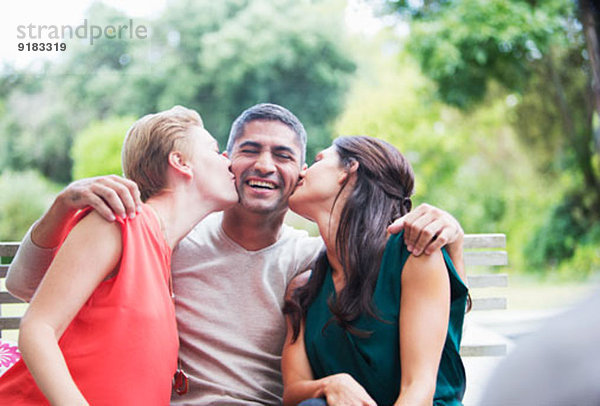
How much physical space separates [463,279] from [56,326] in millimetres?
845

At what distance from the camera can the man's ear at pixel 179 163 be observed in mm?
1369

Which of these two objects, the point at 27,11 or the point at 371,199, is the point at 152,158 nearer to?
the point at 371,199

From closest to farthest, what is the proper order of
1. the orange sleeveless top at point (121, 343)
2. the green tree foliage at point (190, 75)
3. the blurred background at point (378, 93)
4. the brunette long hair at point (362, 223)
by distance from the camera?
the orange sleeveless top at point (121, 343) < the brunette long hair at point (362, 223) < the blurred background at point (378, 93) < the green tree foliage at point (190, 75)

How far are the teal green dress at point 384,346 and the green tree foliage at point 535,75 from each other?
263 inches

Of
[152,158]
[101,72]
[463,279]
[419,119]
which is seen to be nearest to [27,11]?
[101,72]

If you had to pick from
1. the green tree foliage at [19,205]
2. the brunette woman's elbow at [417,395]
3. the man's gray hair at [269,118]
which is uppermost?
the man's gray hair at [269,118]

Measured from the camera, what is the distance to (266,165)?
146cm

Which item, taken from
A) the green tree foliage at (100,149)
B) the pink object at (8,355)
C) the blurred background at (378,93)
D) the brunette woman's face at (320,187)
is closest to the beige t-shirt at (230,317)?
→ the brunette woman's face at (320,187)

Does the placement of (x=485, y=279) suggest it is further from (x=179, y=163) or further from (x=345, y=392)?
(x=179, y=163)

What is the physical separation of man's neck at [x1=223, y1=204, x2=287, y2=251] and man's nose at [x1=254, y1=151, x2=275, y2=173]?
11cm

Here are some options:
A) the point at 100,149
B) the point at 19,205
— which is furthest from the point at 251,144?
the point at 100,149

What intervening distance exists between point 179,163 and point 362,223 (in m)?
0.47

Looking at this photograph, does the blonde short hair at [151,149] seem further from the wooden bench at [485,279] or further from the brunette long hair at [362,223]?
the wooden bench at [485,279]

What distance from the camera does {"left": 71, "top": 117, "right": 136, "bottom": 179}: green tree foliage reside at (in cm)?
832
